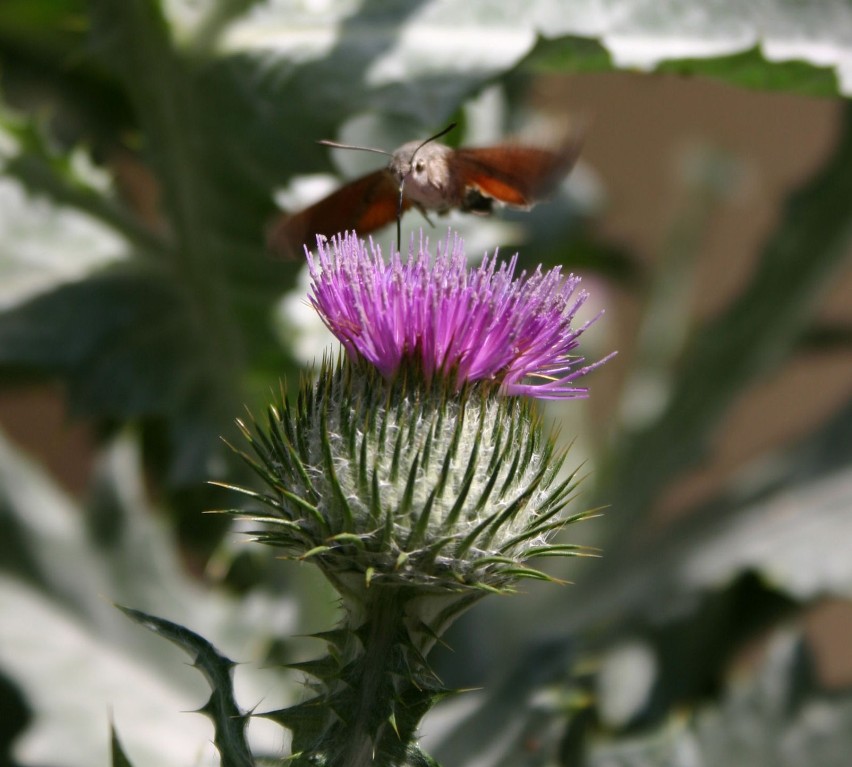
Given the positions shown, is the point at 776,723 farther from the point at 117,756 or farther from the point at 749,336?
the point at 117,756

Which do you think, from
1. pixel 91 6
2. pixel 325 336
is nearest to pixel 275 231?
pixel 91 6

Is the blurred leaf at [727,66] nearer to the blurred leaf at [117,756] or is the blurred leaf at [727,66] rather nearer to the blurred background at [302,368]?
the blurred background at [302,368]

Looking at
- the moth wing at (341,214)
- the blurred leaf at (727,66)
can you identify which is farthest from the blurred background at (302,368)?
the moth wing at (341,214)

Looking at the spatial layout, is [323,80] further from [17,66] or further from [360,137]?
[17,66]

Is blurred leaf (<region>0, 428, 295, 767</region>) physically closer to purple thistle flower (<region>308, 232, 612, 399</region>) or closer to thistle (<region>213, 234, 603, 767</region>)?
thistle (<region>213, 234, 603, 767</region>)

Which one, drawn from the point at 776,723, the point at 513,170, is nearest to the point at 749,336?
the point at 776,723

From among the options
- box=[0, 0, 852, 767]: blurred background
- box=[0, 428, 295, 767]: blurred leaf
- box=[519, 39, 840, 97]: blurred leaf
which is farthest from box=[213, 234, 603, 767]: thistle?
box=[0, 428, 295, 767]: blurred leaf
